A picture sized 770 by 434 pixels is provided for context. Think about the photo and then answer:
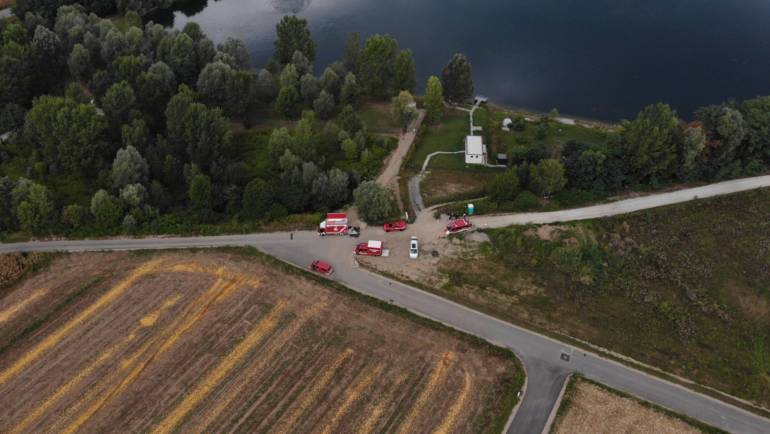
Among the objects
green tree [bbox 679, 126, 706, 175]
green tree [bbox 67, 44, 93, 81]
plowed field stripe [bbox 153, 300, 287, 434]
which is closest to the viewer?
plowed field stripe [bbox 153, 300, 287, 434]

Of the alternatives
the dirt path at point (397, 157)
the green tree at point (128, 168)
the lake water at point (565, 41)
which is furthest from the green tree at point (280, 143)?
the lake water at point (565, 41)

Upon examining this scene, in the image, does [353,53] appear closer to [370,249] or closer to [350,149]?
[350,149]

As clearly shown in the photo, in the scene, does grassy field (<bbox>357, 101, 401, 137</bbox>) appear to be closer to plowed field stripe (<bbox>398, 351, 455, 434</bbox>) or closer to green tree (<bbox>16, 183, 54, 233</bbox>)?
plowed field stripe (<bbox>398, 351, 455, 434</bbox>)

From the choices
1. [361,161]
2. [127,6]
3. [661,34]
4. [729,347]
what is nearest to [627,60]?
[661,34]

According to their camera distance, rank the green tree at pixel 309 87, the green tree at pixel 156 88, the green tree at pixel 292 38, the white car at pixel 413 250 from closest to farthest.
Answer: the white car at pixel 413 250
the green tree at pixel 156 88
the green tree at pixel 309 87
the green tree at pixel 292 38

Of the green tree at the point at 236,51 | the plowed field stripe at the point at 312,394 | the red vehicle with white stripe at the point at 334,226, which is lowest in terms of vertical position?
the plowed field stripe at the point at 312,394

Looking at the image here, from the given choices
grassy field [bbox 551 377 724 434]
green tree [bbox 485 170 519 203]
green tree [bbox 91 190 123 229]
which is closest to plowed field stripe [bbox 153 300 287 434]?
green tree [bbox 91 190 123 229]

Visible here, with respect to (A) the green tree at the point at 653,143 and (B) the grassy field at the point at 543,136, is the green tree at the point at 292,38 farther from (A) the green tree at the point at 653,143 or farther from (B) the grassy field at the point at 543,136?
(A) the green tree at the point at 653,143
